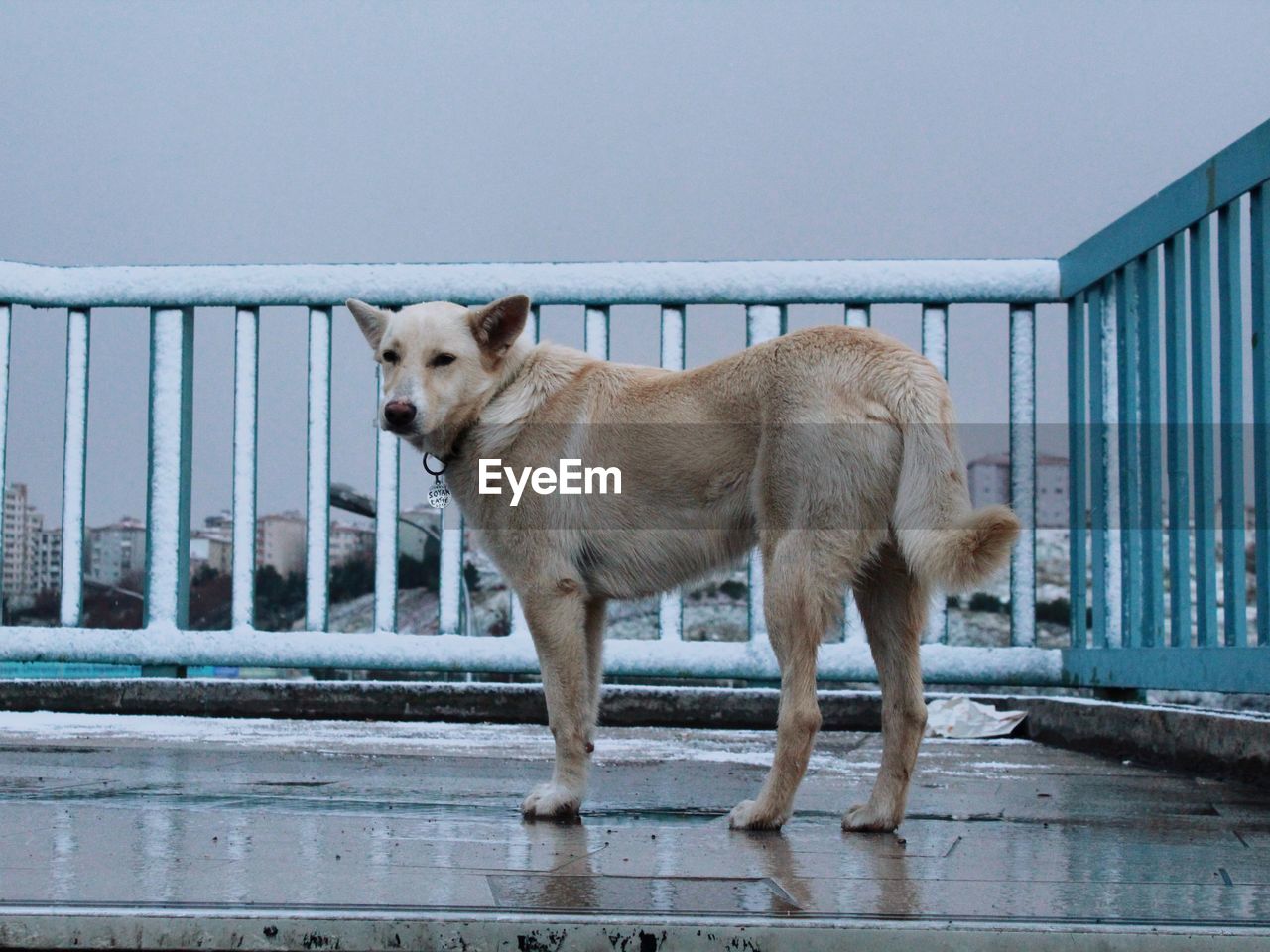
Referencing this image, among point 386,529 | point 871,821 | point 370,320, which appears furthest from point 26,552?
point 871,821

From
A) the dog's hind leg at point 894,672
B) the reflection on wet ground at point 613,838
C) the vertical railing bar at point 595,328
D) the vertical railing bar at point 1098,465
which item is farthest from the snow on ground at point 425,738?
the vertical railing bar at point 595,328

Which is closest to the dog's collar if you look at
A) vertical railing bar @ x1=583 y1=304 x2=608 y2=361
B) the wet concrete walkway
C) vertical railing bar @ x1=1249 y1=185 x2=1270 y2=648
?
the wet concrete walkway

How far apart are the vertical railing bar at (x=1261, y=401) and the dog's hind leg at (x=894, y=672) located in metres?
1.03

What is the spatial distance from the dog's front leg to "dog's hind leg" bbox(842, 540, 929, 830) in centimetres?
55

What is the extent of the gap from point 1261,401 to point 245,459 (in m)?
3.80

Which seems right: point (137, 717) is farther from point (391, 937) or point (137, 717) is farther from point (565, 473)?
point (391, 937)

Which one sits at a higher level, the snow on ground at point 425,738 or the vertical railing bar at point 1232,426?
the vertical railing bar at point 1232,426

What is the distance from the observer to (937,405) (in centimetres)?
284

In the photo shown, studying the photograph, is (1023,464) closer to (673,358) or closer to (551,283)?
(673,358)

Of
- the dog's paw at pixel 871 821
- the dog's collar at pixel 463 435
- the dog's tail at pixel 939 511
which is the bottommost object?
the dog's paw at pixel 871 821

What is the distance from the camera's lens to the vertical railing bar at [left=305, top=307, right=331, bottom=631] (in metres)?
5.85

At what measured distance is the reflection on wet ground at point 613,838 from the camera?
1941 mm

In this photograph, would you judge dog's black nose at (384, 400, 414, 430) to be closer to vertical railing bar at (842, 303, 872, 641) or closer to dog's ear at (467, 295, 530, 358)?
dog's ear at (467, 295, 530, 358)

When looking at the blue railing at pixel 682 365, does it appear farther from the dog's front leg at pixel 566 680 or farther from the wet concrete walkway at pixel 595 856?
the dog's front leg at pixel 566 680
